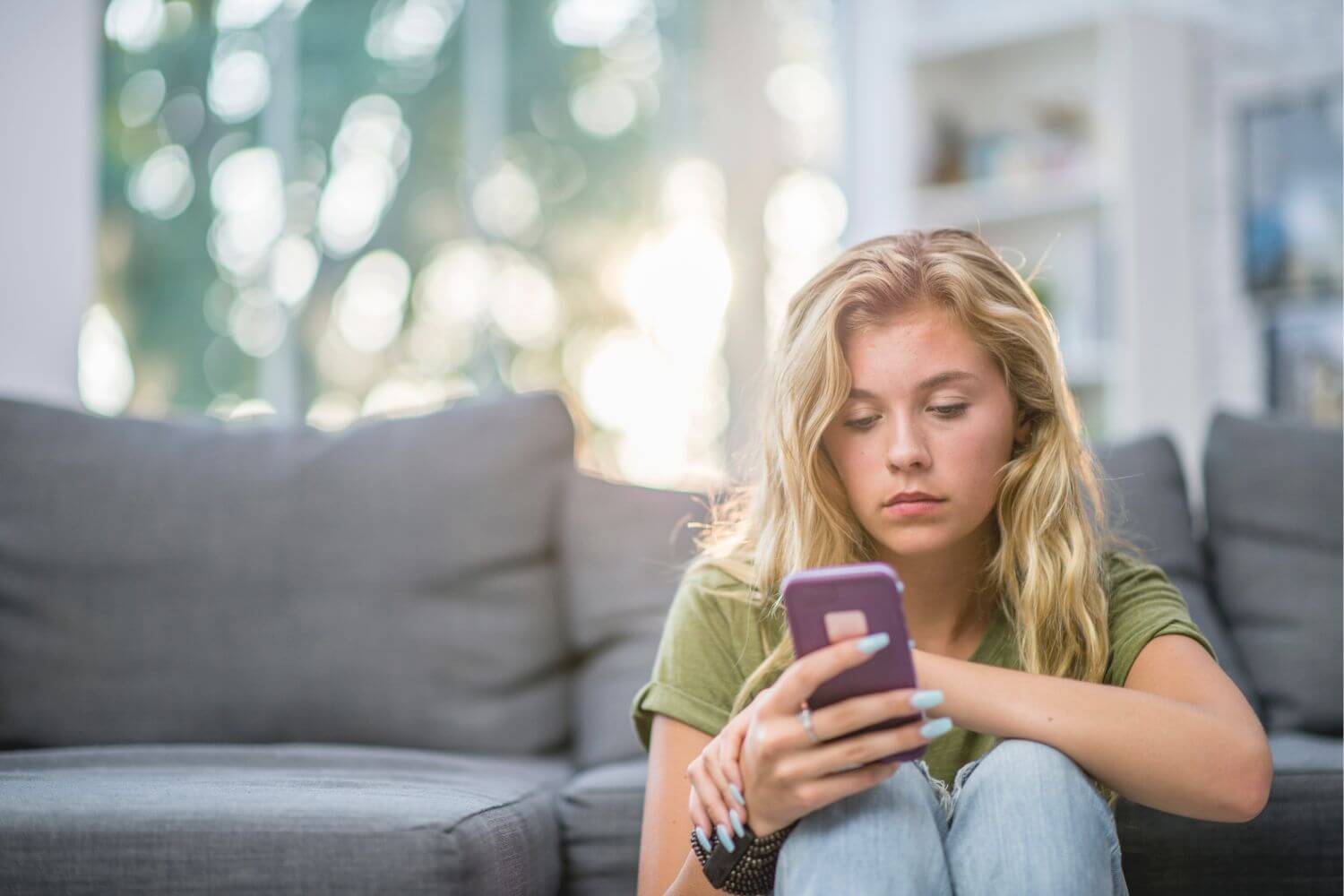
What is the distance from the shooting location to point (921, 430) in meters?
1.22

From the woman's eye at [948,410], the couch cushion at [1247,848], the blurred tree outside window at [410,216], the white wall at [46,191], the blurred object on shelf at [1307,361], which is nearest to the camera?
the woman's eye at [948,410]

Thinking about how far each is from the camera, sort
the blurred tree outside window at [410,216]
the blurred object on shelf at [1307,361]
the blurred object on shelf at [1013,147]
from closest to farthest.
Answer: the blurred object on shelf at [1307,361] < the blurred tree outside window at [410,216] < the blurred object on shelf at [1013,147]

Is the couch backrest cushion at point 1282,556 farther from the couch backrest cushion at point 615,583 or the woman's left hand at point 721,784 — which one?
the woman's left hand at point 721,784

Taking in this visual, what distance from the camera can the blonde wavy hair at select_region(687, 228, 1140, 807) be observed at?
1.22 metres

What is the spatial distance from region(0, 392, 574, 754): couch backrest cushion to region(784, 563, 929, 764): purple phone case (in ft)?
2.94

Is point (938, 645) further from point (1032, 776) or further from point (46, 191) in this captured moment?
point (46, 191)

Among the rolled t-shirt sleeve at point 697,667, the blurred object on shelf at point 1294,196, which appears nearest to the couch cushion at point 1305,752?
the rolled t-shirt sleeve at point 697,667

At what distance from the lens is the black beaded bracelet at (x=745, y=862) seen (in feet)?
3.46

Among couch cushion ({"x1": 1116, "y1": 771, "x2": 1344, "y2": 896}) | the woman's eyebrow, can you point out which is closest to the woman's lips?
the woman's eyebrow

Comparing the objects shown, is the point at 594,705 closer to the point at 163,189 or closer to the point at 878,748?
the point at 878,748

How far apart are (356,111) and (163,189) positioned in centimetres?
61

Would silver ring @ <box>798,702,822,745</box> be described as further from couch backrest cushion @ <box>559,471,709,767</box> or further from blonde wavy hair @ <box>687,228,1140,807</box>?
couch backrest cushion @ <box>559,471,709,767</box>

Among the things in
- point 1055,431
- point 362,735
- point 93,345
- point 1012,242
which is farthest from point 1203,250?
point 93,345

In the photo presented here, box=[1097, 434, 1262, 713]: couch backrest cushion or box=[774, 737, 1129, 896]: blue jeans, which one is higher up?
box=[1097, 434, 1262, 713]: couch backrest cushion
